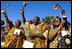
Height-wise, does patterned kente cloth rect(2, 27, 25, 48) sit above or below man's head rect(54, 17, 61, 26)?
below

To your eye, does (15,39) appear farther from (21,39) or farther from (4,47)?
(4,47)

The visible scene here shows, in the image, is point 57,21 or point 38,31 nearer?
point 38,31

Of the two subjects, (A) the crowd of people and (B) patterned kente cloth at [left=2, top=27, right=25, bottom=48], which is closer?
(A) the crowd of people

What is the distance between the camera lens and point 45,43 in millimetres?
3396

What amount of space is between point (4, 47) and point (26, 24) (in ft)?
3.52

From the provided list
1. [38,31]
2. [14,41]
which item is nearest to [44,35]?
[38,31]

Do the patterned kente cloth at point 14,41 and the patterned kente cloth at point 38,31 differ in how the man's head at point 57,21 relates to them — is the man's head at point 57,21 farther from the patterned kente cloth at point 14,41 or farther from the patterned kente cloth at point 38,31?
the patterned kente cloth at point 14,41

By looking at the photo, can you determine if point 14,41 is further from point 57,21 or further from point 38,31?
point 57,21

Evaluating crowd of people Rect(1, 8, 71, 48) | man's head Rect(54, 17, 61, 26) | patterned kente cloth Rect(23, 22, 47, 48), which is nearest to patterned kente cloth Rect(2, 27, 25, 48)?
crowd of people Rect(1, 8, 71, 48)

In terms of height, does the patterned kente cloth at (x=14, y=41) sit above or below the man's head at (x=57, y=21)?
below

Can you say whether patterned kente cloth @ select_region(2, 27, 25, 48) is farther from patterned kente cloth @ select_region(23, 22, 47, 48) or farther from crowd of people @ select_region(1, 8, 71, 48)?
patterned kente cloth @ select_region(23, 22, 47, 48)

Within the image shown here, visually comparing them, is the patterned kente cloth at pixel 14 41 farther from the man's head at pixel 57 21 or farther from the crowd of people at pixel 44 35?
the man's head at pixel 57 21

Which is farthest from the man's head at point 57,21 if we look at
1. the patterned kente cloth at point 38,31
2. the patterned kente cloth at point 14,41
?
the patterned kente cloth at point 14,41

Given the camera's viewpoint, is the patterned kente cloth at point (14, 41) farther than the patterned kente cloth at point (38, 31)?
Yes
